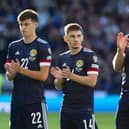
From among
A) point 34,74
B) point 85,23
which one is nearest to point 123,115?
point 34,74

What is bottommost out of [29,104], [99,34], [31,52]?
[29,104]

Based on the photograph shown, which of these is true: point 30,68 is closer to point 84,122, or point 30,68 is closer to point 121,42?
point 84,122

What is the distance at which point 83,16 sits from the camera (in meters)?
21.7

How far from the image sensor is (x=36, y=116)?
961 centimetres

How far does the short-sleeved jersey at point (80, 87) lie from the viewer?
9648mm

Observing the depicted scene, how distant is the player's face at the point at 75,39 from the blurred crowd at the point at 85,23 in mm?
9841

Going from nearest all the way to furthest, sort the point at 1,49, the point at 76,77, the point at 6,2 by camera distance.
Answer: the point at 76,77 → the point at 1,49 → the point at 6,2

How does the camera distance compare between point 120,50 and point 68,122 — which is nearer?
point 120,50

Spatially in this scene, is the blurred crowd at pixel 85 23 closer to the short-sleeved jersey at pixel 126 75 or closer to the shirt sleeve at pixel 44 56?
the shirt sleeve at pixel 44 56

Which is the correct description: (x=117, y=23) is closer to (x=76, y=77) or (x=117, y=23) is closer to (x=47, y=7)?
(x=47, y=7)

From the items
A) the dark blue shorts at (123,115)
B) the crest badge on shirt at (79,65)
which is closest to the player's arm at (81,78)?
the crest badge on shirt at (79,65)

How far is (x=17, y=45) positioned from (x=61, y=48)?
10368 millimetres

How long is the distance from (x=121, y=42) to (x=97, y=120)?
22.4 ft

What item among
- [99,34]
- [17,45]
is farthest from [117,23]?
[17,45]
